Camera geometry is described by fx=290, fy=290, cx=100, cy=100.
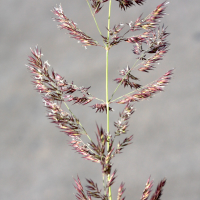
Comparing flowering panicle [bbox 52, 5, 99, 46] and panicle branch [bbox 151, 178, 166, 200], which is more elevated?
flowering panicle [bbox 52, 5, 99, 46]

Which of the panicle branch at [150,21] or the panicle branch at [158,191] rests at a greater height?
the panicle branch at [150,21]

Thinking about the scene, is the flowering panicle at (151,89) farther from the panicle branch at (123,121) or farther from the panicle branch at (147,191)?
the panicle branch at (147,191)

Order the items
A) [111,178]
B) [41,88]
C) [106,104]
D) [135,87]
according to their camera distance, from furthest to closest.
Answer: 1. [135,87]
2. [106,104]
3. [41,88]
4. [111,178]

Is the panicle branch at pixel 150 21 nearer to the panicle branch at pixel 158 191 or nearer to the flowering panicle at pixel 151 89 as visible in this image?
the flowering panicle at pixel 151 89

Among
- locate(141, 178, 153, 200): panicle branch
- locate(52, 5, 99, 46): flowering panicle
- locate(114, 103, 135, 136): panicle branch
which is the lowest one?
locate(141, 178, 153, 200): panicle branch

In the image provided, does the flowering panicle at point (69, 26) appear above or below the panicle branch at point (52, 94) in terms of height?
above

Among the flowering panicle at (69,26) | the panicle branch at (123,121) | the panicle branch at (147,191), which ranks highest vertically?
the flowering panicle at (69,26)

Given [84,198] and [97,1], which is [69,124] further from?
[97,1]

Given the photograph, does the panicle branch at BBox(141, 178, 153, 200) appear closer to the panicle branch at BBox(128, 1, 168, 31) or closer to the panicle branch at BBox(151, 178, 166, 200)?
the panicle branch at BBox(151, 178, 166, 200)

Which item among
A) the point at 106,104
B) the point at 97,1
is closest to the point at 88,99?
the point at 106,104

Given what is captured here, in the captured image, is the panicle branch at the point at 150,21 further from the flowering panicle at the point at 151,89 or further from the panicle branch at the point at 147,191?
the panicle branch at the point at 147,191

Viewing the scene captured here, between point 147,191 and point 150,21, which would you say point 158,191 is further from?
point 150,21
